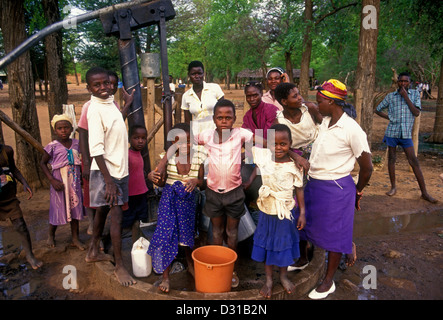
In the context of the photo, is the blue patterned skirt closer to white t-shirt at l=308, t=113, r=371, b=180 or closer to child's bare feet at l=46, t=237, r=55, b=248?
white t-shirt at l=308, t=113, r=371, b=180

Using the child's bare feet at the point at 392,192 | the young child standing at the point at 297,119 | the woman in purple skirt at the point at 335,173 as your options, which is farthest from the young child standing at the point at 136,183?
the child's bare feet at the point at 392,192

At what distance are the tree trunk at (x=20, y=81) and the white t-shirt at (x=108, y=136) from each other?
3.28m

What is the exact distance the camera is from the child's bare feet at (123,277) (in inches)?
117

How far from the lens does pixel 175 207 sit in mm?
3082

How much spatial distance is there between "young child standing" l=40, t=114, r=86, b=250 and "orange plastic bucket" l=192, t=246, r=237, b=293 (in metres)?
1.75

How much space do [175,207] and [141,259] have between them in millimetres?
668

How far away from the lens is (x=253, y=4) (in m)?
23.6

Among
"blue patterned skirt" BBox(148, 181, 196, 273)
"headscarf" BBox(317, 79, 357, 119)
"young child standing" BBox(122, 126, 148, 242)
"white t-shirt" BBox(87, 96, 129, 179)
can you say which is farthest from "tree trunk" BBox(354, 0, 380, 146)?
"white t-shirt" BBox(87, 96, 129, 179)

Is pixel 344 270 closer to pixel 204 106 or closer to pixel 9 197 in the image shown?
pixel 204 106

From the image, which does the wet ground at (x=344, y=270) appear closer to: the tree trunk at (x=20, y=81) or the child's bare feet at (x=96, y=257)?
the child's bare feet at (x=96, y=257)

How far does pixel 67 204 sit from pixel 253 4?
23309mm

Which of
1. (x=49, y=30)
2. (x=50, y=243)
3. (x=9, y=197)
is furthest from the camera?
(x=50, y=243)

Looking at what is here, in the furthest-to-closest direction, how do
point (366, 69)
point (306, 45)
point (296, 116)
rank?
1. point (306, 45)
2. point (366, 69)
3. point (296, 116)

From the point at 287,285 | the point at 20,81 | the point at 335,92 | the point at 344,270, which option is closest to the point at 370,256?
the point at 344,270
